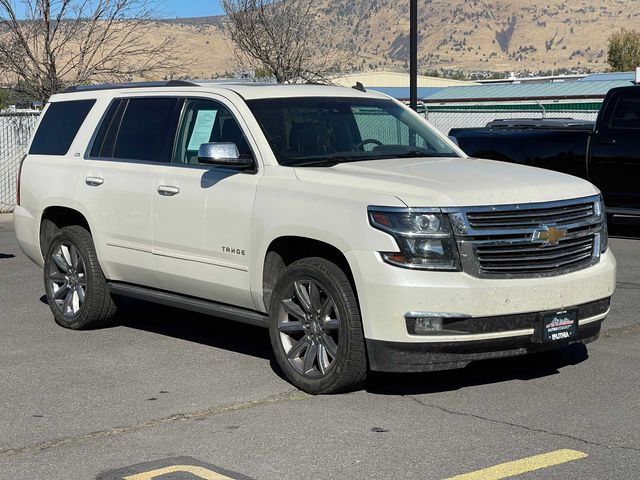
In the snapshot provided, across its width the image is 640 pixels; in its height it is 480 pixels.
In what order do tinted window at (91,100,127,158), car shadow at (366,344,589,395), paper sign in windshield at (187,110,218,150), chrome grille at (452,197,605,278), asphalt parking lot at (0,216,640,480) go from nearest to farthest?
asphalt parking lot at (0,216,640,480) → chrome grille at (452,197,605,278) → car shadow at (366,344,589,395) → paper sign in windshield at (187,110,218,150) → tinted window at (91,100,127,158)

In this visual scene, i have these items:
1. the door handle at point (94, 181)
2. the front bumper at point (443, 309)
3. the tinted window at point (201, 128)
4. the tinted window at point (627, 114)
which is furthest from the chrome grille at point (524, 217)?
the tinted window at point (627, 114)

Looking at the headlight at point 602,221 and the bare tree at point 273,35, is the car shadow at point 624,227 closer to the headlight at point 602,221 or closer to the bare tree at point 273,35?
the headlight at point 602,221

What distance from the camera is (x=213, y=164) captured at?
7750mm

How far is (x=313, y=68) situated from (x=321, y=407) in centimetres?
2248

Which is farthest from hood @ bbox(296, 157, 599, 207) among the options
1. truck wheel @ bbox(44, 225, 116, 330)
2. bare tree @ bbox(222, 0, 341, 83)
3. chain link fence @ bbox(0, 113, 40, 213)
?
bare tree @ bbox(222, 0, 341, 83)

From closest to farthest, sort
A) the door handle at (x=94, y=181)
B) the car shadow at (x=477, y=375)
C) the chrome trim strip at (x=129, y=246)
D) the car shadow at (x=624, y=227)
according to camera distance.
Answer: the car shadow at (x=477, y=375), the chrome trim strip at (x=129, y=246), the door handle at (x=94, y=181), the car shadow at (x=624, y=227)

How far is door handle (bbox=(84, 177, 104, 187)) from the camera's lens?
8766mm

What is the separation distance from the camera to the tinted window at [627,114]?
15125mm

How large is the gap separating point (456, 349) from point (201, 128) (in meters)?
2.73

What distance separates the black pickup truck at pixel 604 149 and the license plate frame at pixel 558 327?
8432 mm

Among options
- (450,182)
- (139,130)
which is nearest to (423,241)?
(450,182)

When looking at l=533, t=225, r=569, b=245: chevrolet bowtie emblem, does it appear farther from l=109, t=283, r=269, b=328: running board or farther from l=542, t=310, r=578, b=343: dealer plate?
l=109, t=283, r=269, b=328: running board

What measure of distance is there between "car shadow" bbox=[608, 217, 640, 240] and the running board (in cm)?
901

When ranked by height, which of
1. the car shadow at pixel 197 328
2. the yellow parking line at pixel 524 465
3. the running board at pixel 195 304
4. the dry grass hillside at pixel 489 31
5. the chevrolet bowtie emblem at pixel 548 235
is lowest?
the dry grass hillside at pixel 489 31
